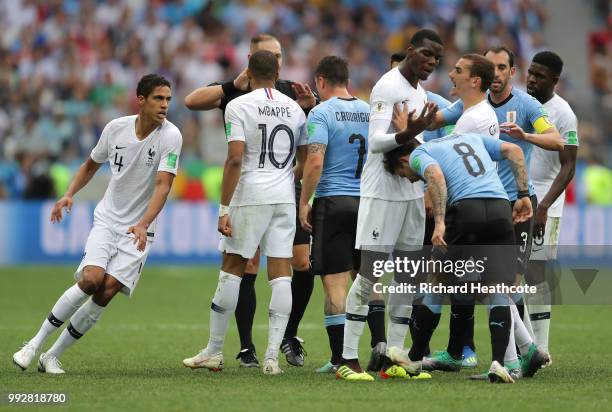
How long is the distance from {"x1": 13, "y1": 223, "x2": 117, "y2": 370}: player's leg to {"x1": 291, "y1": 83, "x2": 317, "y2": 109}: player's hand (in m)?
2.06

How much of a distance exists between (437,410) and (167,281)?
12225 millimetres

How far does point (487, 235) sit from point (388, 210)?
0.87 metres

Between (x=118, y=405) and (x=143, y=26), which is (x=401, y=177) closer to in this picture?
(x=118, y=405)

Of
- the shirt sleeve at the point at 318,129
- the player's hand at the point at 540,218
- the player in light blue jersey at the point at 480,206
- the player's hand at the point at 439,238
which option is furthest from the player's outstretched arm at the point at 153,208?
the player's hand at the point at 540,218

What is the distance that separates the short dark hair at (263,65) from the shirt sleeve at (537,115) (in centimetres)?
215

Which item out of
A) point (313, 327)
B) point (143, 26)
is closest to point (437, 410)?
point (313, 327)

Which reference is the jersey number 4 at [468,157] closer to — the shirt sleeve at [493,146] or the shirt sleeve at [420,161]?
the shirt sleeve at [493,146]

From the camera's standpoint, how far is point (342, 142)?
9641 millimetres

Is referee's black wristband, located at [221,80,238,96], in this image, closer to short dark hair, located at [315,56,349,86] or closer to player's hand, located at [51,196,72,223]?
short dark hair, located at [315,56,349,86]

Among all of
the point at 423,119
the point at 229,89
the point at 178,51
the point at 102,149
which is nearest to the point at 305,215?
the point at 423,119

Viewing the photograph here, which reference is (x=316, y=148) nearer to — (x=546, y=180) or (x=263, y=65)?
(x=263, y=65)

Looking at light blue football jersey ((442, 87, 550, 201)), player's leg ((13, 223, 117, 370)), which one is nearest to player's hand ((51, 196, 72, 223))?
player's leg ((13, 223, 117, 370))

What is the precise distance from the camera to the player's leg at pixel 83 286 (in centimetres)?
947

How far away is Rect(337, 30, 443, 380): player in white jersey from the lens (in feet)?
29.8
